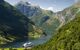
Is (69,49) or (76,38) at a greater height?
(76,38)

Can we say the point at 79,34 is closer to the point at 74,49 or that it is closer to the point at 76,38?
the point at 76,38

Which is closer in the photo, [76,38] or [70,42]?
[70,42]

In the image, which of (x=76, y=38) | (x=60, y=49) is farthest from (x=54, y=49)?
(x=76, y=38)

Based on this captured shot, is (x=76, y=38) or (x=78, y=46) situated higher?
(x=76, y=38)

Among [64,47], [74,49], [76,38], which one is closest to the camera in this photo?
[74,49]

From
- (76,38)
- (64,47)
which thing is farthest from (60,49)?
(76,38)

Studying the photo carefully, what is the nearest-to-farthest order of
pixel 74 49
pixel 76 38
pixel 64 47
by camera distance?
pixel 74 49 → pixel 64 47 → pixel 76 38

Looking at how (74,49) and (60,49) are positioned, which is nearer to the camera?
(74,49)

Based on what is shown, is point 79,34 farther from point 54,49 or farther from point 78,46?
point 78,46
